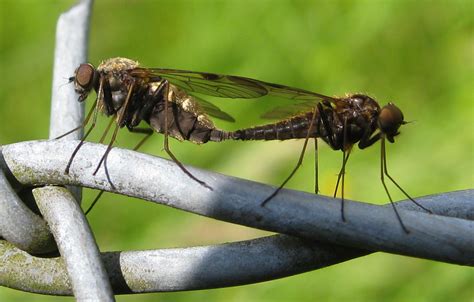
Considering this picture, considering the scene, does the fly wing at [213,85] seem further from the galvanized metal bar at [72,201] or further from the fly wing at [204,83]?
the galvanized metal bar at [72,201]

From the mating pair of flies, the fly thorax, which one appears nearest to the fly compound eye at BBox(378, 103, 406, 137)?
the mating pair of flies

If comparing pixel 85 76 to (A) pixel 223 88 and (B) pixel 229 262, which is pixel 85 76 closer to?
(A) pixel 223 88

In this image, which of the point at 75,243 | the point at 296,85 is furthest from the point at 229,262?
the point at 296,85

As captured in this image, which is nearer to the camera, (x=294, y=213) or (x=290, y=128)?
(x=294, y=213)

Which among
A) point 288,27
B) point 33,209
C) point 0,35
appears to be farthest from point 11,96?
point 33,209

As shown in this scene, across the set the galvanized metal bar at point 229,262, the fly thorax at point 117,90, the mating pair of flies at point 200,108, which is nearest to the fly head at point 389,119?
the mating pair of flies at point 200,108
